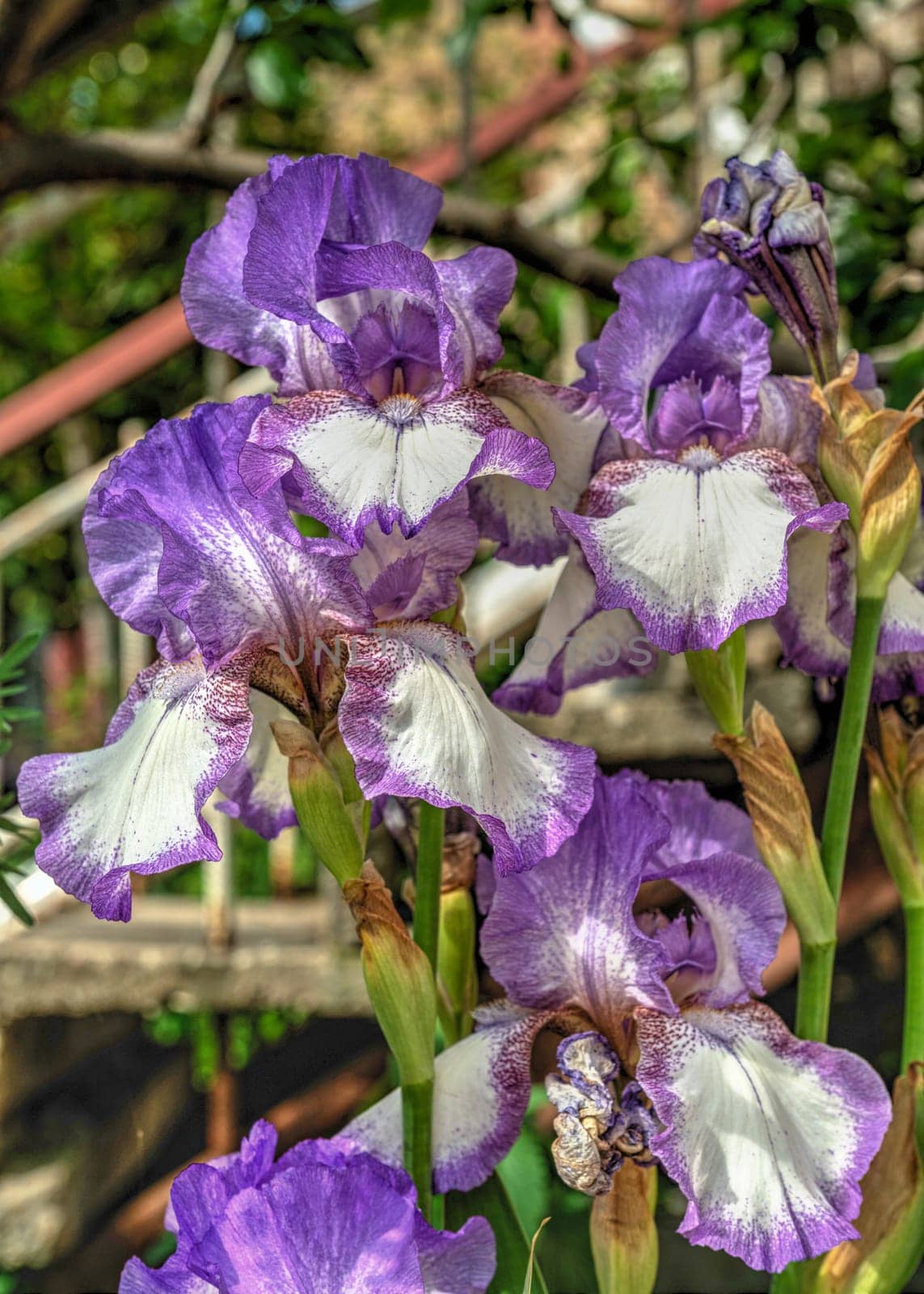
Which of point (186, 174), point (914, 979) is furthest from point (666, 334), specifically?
point (186, 174)

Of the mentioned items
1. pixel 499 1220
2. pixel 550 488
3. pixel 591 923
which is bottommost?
pixel 499 1220

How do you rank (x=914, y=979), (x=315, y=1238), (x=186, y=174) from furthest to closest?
(x=186, y=174)
(x=914, y=979)
(x=315, y=1238)

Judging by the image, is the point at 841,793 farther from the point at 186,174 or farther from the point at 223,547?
the point at 186,174

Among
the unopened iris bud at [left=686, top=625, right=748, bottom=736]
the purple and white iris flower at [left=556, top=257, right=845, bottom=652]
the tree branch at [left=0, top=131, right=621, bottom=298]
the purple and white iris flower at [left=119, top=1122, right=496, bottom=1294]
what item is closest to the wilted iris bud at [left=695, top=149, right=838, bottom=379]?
the purple and white iris flower at [left=556, top=257, right=845, bottom=652]

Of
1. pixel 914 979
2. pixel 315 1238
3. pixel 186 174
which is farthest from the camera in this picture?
pixel 186 174

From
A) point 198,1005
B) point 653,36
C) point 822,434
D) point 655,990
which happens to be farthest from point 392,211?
point 653,36

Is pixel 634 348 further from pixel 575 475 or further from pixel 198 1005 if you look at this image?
pixel 198 1005
